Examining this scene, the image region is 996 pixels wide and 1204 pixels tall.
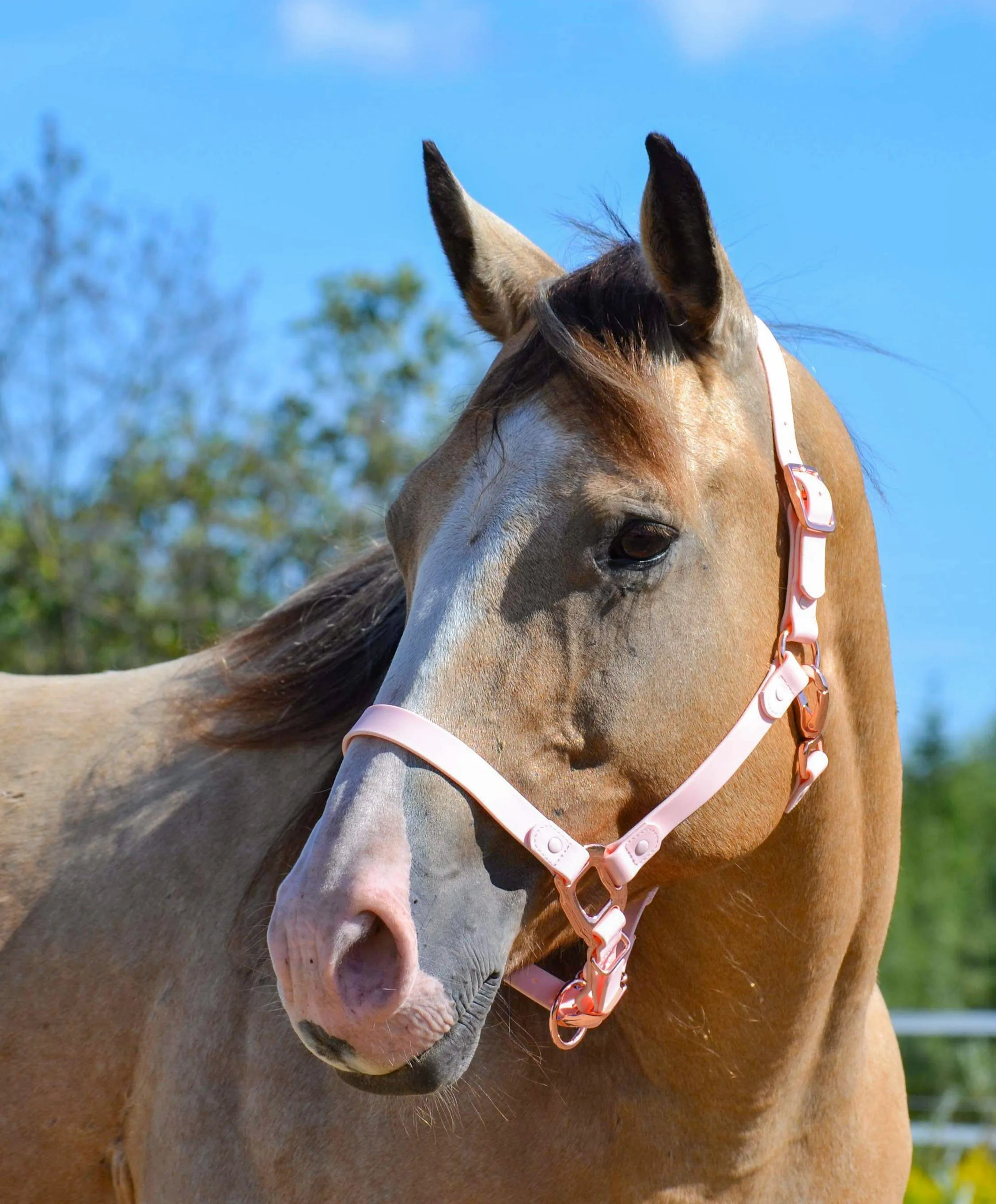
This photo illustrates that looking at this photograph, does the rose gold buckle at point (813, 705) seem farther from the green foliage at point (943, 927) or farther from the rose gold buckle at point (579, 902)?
the green foliage at point (943, 927)

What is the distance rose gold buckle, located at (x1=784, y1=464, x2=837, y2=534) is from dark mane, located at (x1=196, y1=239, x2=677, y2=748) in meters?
0.33

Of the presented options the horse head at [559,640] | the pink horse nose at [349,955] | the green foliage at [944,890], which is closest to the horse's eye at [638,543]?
the horse head at [559,640]

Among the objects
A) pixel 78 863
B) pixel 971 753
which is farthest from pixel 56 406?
pixel 971 753

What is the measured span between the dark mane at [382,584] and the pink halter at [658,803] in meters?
0.33

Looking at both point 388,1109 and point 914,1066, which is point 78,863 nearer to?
point 388,1109

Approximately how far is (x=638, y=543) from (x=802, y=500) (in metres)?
0.41

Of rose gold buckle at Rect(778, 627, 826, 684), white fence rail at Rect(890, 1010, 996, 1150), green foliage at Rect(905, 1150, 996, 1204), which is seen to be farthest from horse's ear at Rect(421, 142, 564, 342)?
white fence rail at Rect(890, 1010, 996, 1150)

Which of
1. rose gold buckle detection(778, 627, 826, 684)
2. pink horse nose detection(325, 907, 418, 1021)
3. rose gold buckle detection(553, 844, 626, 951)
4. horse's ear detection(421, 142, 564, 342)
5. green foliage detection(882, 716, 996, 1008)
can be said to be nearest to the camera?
pink horse nose detection(325, 907, 418, 1021)

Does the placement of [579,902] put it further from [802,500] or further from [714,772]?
[802,500]

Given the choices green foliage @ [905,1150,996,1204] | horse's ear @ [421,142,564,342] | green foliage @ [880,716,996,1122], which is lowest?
green foliage @ [880,716,996,1122]

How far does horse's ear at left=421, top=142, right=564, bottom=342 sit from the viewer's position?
2.72 meters

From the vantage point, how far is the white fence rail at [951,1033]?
7.90 metres

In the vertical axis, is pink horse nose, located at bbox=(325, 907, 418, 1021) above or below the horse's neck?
above

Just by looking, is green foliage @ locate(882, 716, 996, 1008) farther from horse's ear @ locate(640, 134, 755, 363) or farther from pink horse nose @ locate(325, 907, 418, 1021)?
pink horse nose @ locate(325, 907, 418, 1021)
